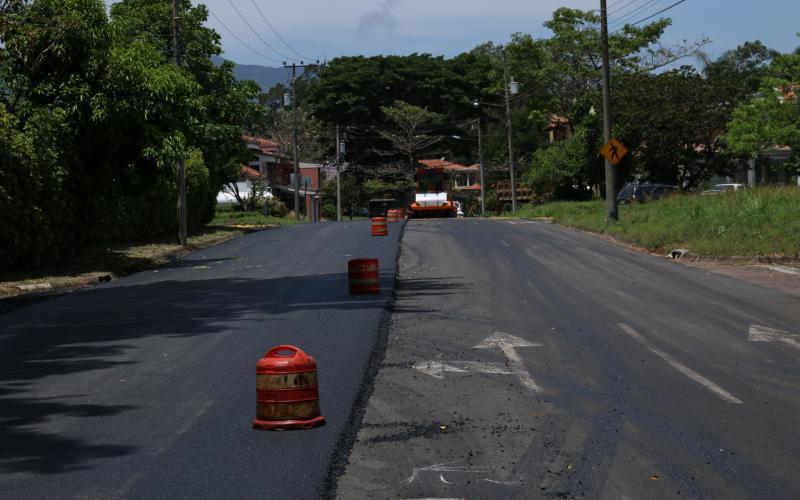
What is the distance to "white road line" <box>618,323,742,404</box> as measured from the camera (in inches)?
404

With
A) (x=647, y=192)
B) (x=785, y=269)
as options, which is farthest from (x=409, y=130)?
(x=785, y=269)

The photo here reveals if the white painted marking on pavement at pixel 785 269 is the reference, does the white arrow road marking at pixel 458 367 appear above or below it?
below

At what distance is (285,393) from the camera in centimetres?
870

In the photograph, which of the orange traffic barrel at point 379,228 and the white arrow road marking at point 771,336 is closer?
the white arrow road marking at point 771,336

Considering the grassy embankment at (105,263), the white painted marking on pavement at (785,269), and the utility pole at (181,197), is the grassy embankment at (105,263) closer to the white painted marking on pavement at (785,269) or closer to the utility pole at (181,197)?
the utility pole at (181,197)

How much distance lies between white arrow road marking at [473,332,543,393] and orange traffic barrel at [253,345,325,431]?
110 inches

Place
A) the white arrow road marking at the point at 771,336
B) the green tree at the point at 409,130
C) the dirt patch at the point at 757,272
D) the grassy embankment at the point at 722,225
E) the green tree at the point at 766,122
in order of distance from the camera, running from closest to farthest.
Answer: the white arrow road marking at the point at 771,336, the dirt patch at the point at 757,272, the grassy embankment at the point at 722,225, the green tree at the point at 766,122, the green tree at the point at 409,130

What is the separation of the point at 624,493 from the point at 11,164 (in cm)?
1882

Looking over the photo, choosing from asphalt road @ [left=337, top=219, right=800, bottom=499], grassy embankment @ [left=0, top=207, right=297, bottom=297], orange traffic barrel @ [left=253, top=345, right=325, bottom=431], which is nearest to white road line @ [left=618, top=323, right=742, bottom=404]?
asphalt road @ [left=337, top=219, right=800, bottom=499]

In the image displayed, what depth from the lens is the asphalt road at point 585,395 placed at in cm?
739

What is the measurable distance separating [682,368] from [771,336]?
111 inches

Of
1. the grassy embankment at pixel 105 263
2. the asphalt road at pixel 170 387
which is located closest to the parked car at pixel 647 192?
the grassy embankment at pixel 105 263

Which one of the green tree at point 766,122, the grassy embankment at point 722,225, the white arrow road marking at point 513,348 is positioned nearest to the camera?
the white arrow road marking at point 513,348

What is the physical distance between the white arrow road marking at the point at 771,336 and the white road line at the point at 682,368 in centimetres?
144
